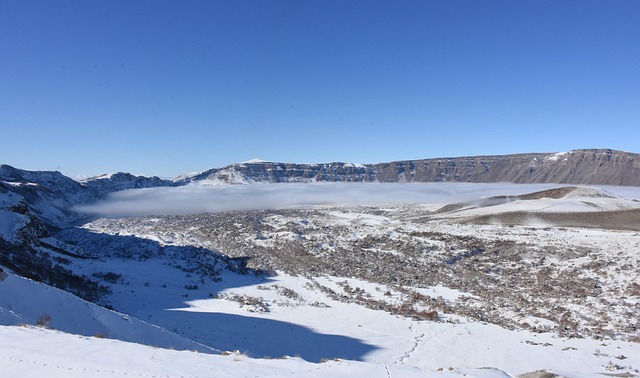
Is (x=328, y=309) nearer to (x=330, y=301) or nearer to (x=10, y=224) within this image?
(x=330, y=301)

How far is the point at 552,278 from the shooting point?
26.6 metres

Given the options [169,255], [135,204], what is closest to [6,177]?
[135,204]

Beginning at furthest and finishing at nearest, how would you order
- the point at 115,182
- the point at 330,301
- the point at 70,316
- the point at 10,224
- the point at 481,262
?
the point at 115,182, the point at 481,262, the point at 10,224, the point at 330,301, the point at 70,316

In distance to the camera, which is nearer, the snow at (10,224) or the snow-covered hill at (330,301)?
the snow-covered hill at (330,301)

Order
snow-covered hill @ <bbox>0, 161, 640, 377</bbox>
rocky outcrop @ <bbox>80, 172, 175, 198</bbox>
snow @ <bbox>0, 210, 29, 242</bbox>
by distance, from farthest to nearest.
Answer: rocky outcrop @ <bbox>80, 172, 175, 198</bbox> < snow @ <bbox>0, 210, 29, 242</bbox> < snow-covered hill @ <bbox>0, 161, 640, 377</bbox>

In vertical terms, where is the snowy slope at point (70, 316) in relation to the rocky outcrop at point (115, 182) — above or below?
below

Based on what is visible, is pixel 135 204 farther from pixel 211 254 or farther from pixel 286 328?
pixel 286 328

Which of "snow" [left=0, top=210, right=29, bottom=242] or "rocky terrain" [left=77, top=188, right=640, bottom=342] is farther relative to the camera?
"snow" [left=0, top=210, right=29, bottom=242]

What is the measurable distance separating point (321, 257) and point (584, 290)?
2013 cm

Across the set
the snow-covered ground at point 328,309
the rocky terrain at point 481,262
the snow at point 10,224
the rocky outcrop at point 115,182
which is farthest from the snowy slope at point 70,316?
the rocky outcrop at point 115,182

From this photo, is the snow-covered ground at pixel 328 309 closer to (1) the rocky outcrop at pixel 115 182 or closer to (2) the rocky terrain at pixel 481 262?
(2) the rocky terrain at pixel 481 262

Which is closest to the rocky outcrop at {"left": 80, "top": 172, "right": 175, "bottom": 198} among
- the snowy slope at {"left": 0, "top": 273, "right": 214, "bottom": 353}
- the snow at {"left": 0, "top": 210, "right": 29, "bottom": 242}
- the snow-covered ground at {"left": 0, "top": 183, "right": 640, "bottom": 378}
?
the snow-covered ground at {"left": 0, "top": 183, "right": 640, "bottom": 378}

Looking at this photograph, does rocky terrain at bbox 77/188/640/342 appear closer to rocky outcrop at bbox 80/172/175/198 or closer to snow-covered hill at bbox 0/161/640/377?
snow-covered hill at bbox 0/161/640/377

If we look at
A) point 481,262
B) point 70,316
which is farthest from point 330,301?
point 70,316
